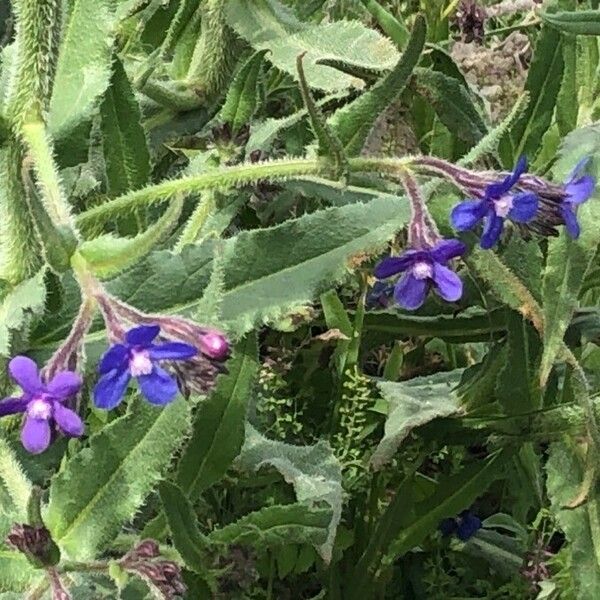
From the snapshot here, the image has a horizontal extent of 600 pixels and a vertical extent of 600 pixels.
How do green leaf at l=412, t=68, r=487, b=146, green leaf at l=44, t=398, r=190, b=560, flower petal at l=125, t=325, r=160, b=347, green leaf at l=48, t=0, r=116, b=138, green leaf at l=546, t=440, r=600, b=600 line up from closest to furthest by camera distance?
flower petal at l=125, t=325, r=160, b=347
green leaf at l=44, t=398, r=190, b=560
green leaf at l=48, t=0, r=116, b=138
green leaf at l=546, t=440, r=600, b=600
green leaf at l=412, t=68, r=487, b=146

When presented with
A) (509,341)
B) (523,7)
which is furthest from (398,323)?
(523,7)

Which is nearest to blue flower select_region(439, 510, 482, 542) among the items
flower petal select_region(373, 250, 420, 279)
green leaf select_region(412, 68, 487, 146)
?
green leaf select_region(412, 68, 487, 146)

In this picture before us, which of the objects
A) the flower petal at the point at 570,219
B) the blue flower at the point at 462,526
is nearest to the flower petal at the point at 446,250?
the flower petal at the point at 570,219

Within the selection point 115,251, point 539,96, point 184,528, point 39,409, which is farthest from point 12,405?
point 539,96

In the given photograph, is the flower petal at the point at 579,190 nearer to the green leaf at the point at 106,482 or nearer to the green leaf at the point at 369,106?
the green leaf at the point at 369,106

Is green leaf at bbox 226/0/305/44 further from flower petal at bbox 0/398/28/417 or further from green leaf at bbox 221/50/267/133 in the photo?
flower petal at bbox 0/398/28/417

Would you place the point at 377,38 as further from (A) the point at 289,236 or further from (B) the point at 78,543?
(B) the point at 78,543

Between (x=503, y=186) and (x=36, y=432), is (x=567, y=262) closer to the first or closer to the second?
(x=503, y=186)
